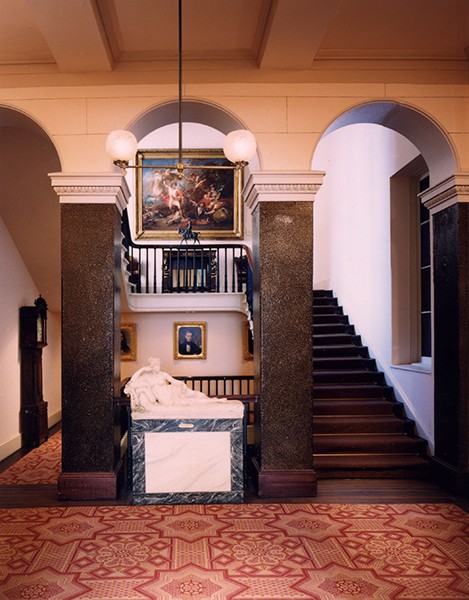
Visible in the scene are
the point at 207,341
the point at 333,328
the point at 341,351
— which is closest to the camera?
the point at 341,351

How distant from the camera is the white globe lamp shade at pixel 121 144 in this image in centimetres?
391

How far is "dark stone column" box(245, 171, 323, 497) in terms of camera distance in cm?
517

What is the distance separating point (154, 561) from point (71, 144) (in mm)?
3906

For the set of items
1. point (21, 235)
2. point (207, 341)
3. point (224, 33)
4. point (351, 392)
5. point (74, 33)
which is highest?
point (224, 33)

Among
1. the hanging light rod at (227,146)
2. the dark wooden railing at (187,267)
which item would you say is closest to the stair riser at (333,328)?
the dark wooden railing at (187,267)

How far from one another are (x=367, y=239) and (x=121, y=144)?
5.40 metres

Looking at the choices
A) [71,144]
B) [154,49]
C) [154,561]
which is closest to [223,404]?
[154,561]

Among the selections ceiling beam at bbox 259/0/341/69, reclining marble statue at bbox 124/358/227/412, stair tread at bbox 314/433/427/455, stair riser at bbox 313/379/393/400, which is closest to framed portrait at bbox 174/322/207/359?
stair riser at bbox 313/379/393/400

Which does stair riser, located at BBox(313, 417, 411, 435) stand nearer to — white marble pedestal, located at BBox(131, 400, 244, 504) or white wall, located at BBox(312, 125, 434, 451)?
white wall, located at BBox(312, 125, 434, 451)

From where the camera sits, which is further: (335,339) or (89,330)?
(335,339)

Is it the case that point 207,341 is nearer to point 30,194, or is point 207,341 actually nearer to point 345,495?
point 30,194

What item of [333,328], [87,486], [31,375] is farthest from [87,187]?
[333,328]

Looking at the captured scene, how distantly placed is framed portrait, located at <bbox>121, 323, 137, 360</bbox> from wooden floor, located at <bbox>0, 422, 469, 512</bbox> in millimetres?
4397

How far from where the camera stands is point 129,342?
Answer: 988cm
